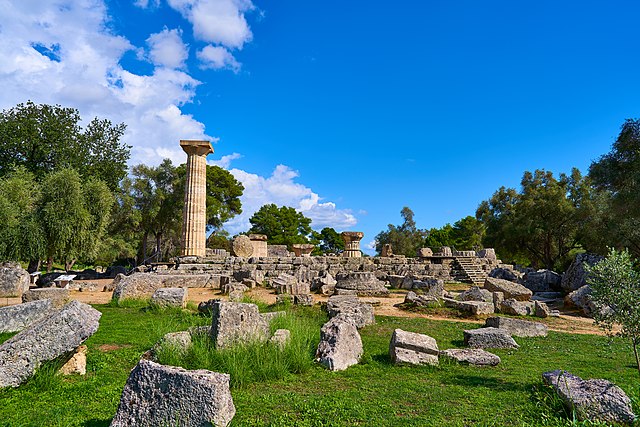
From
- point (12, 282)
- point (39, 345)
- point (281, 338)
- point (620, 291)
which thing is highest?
point (620, 291)

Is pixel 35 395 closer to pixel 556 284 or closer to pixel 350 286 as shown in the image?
pixel 350 286

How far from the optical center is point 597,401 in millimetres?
4207

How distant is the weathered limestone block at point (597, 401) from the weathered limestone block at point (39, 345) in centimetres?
585

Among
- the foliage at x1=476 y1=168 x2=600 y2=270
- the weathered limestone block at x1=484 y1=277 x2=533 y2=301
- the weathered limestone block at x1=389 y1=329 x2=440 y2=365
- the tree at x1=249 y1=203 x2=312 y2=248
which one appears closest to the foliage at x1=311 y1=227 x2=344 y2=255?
the tree at x1=249 y1=203 x2=312 y2=248

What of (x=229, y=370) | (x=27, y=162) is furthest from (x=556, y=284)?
(x=27, y=162)

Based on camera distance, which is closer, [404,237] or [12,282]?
[12,282]

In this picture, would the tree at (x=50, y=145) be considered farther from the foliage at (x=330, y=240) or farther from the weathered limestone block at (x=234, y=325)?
the foliage at (x=330, y=240)

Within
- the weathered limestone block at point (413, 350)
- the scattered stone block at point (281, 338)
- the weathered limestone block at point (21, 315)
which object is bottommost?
the weathered limestone block at point (413, 350)

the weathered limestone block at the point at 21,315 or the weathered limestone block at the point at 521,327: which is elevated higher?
the weathered limestone block at the point at 21,315

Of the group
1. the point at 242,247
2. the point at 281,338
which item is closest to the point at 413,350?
the point at 281,338

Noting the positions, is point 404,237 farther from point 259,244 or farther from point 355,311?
point 355,311

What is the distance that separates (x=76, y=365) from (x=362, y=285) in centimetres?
1339

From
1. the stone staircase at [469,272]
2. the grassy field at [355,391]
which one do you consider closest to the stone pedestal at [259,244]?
the stone staircase at [469,272]

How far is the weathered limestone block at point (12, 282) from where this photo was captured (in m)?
16.0
